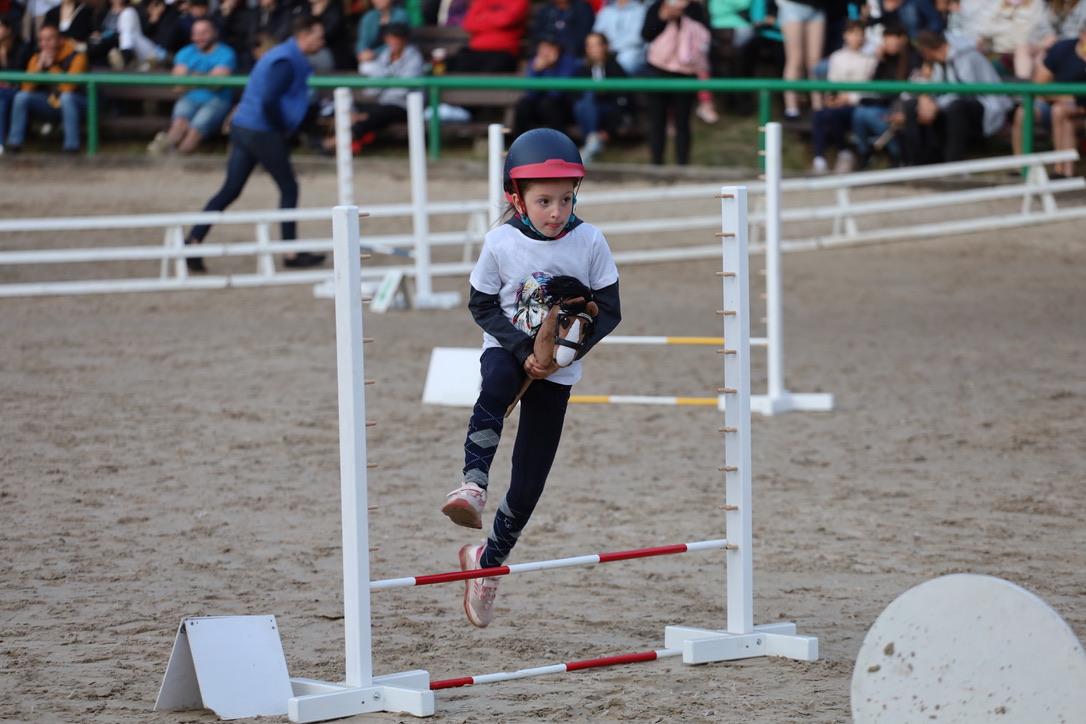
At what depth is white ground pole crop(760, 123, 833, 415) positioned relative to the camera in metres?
8.29

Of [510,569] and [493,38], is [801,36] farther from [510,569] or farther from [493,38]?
[510,569]

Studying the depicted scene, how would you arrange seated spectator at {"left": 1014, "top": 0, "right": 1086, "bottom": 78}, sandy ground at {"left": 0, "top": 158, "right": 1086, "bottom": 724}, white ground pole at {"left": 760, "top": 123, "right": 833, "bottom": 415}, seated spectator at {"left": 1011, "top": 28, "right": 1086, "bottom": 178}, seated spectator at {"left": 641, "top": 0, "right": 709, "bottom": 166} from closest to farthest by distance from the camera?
sandy ground at {"left": 0, "top": 158, "right": 1086, "bottom": 724} → white ground pole at {"left": 760, "top": 123, "right": 833, "bottom": 415} → seated spectator at {"left": 1011, "top": 28, "right": 1086, "bottom": 178} → seated spectator at {"left": 1014, "top": 0, "right": 1086, "bottom": 78} → seated spectator at {"left": 641, "top": 0, "right": 709, "bottom": 166}

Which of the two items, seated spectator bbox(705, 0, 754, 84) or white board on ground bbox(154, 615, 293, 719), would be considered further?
seated spectator bbox(705, 0, 754, 84)

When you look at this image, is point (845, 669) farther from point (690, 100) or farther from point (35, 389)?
point (690, 100)

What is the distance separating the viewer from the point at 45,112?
15859 mm

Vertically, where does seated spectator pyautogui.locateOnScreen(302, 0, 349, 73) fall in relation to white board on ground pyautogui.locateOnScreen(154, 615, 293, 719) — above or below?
above

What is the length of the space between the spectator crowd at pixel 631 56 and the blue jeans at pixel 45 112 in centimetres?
2

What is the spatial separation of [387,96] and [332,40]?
4.46 feet

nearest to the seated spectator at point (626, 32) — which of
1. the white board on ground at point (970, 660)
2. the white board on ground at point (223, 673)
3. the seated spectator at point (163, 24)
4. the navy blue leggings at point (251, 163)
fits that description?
the navy blue leggings at point (251, 163)

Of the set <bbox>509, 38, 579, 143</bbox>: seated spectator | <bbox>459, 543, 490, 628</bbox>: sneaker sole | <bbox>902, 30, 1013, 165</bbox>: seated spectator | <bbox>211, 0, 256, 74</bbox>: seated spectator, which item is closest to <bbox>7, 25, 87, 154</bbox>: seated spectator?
<bbox>211, 0, 256, 74</bbox>: seated spectator

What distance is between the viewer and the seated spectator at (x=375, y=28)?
1636 cm

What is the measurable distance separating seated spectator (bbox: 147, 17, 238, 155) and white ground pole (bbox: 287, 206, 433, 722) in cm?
1226

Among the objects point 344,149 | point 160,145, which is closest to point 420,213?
point 344,149

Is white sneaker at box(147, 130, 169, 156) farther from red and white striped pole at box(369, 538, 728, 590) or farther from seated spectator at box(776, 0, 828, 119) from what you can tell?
red and white striped pole at box(369, 538, 728, 590)
